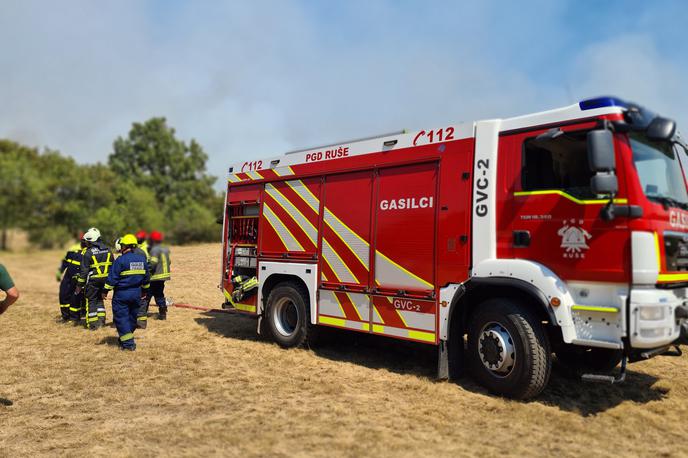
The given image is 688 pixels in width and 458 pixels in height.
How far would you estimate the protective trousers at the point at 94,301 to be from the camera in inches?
394

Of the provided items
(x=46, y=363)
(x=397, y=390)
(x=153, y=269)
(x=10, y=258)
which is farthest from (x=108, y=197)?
(x=397, y=390)

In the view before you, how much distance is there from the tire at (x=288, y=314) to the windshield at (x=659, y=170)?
15.5ft

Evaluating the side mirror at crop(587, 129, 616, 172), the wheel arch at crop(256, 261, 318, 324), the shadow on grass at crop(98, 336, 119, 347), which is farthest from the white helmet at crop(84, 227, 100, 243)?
the side mirror at crop(587, 129, 616, 172)

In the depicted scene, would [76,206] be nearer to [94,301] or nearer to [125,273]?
[94,301]

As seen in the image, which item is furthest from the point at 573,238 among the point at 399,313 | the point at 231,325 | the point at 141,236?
the point at 141,236

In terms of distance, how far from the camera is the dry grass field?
446 centimetres

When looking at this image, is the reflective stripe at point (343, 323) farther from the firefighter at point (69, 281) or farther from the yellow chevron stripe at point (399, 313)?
the firefighter at point (69, 281)

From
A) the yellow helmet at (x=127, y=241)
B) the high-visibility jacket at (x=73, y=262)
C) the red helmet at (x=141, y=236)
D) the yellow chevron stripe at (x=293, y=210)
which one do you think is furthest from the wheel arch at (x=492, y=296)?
the high-visibility jacket at (x=73, y=262)

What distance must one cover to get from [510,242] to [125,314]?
5682mm

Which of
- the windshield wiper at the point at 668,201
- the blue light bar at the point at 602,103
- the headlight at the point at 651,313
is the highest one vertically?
the blue light bar at the point at 602,103

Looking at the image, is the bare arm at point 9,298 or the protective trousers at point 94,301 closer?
the bare arm at point 9,298

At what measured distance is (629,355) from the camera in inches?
208

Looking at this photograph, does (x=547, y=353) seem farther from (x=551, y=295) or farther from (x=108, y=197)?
(x=108, y=197)

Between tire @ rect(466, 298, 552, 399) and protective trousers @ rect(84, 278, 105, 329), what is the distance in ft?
23.3
